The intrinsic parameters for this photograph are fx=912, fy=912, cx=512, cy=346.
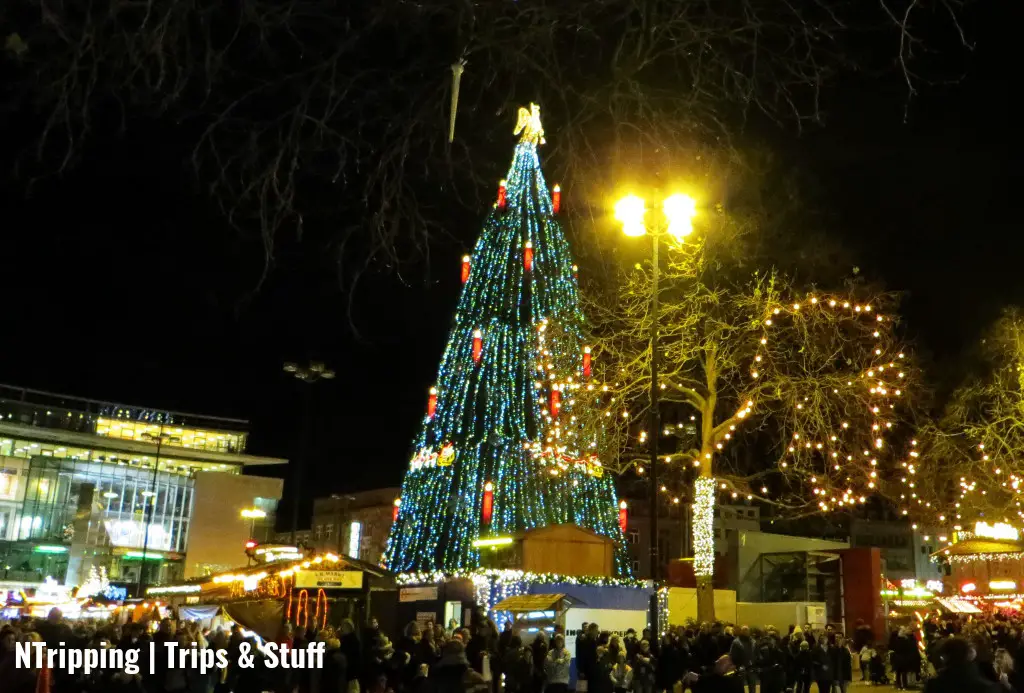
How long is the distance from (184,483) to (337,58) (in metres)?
67.5

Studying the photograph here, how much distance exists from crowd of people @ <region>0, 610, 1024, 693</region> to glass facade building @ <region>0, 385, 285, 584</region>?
49309 mm

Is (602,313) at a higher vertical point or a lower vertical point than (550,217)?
lower

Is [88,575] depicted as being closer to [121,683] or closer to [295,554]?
[295,554]

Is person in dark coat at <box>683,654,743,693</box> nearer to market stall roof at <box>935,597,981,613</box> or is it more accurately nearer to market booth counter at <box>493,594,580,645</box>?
market booth counter at <box>493,594,580,645</box>

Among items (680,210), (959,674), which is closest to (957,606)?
(680,210)

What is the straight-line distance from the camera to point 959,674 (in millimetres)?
5176

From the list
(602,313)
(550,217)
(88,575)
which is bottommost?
(88,575)

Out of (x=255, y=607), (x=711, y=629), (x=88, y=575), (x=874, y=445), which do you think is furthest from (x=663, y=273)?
(x=88, y=575)

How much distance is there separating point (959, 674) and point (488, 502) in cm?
2860

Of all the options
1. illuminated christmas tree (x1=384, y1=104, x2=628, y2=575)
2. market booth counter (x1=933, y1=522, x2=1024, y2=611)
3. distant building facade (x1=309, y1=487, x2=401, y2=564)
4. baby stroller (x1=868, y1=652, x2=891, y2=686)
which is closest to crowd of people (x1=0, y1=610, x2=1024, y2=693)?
baby stroller (x1=868, y1=652, x2=891, y2=686)

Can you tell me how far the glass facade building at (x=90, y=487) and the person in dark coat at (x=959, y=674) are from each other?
59453 millimetres

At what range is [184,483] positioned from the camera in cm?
6775

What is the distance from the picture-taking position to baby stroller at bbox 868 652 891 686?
23484mm

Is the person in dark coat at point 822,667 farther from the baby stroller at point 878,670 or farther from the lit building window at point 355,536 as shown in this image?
the lit building window at point 355,536
